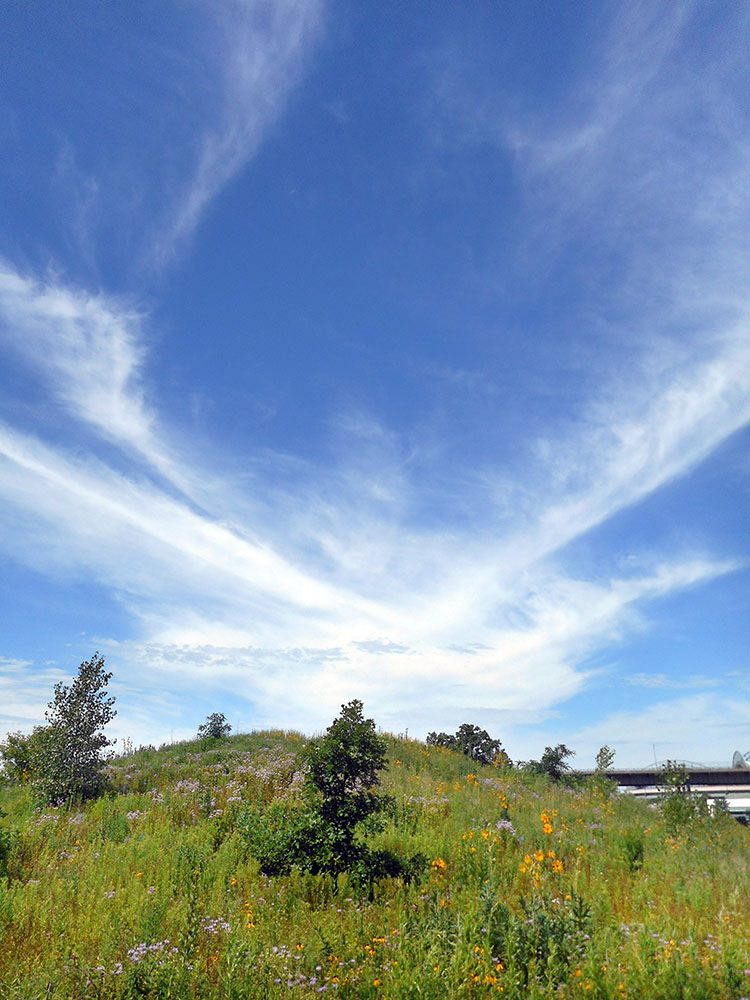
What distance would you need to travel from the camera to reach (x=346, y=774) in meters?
9.81

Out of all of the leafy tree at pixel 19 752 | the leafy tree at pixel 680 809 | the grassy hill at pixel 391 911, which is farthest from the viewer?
the leafy tree at pixel 19 752

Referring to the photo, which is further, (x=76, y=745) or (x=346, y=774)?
(x=76, y=745)

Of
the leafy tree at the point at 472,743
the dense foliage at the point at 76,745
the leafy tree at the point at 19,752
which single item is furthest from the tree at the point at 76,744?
the leafy tree at the point at 472,743

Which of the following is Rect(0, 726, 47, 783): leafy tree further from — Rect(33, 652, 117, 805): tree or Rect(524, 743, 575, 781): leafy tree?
Rect(524, 743, 575, 781): leafy tree

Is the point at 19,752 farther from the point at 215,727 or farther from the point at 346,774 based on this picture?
the point at 346,774

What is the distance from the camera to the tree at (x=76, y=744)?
15648 mm

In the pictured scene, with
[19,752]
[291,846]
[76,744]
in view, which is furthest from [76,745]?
[19,752]

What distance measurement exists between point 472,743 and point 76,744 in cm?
1523

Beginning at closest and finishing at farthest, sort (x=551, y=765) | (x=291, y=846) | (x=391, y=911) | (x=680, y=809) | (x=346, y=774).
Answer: (x=391, y=911) < (x=291, y=846) < (x=346, y=774) < (x=680, y=809) < (x=551, y=765)

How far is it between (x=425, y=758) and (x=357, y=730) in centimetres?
1097

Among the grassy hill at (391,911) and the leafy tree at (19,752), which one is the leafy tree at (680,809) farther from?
the leafy tree at (19,752)

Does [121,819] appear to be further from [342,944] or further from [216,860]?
[342,944]

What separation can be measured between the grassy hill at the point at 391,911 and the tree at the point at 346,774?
34.7 inches

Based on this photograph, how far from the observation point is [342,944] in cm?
676
